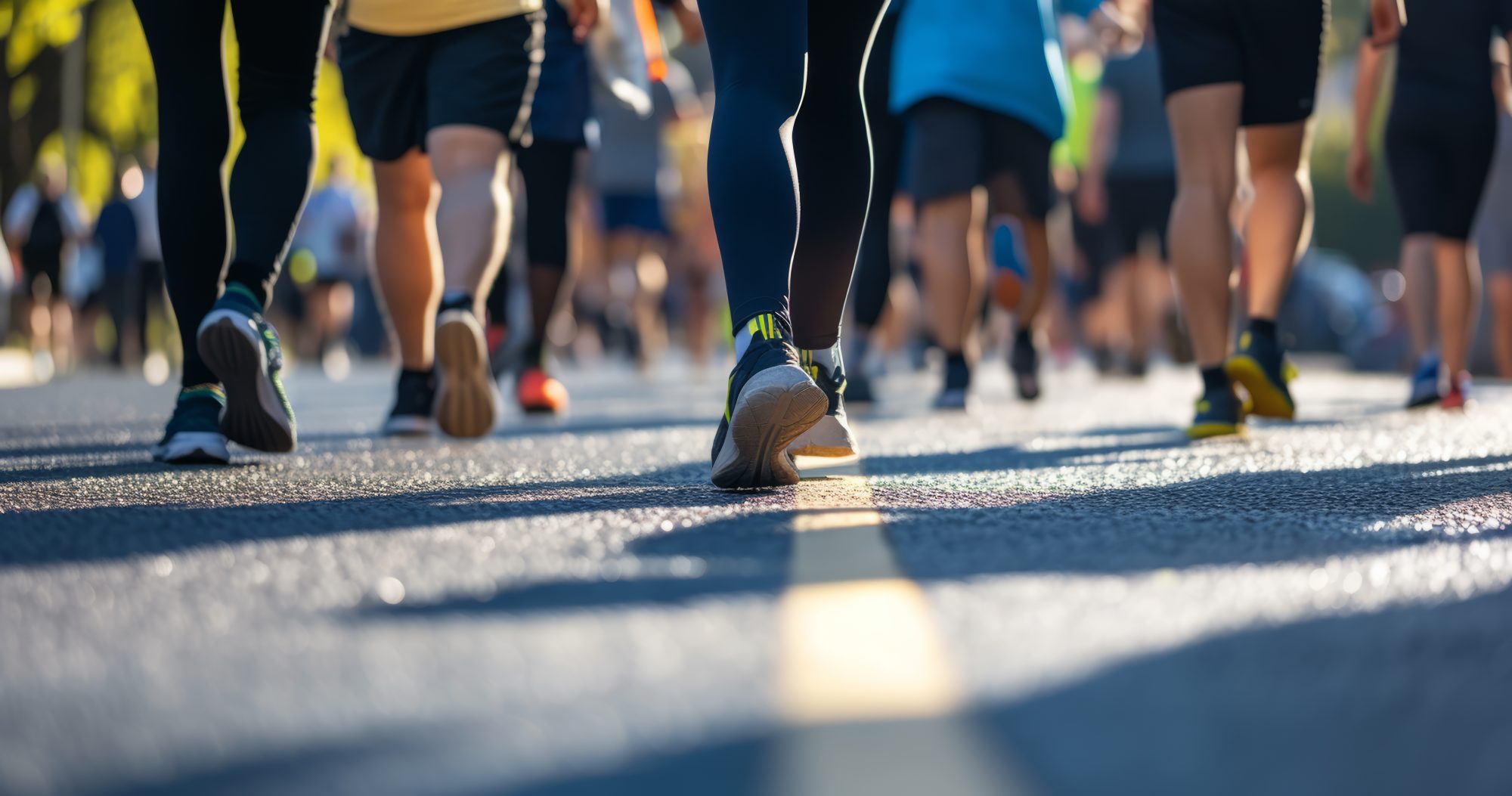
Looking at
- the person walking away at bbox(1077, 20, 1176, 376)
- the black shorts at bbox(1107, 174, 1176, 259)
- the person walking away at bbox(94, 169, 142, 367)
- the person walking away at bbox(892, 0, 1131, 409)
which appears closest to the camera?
the person walking away at bbox(892, 0, 1131, 409)

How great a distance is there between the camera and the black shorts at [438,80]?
5008 mm

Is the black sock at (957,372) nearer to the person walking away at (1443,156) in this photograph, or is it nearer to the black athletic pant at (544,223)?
the black athletic pant at (544,223)

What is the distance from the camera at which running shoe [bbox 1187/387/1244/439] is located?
16.6 feet

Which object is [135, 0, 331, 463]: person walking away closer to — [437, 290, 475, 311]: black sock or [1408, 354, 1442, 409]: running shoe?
[437, 290, 475, 311]: black sock

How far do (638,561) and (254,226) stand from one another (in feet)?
7.60

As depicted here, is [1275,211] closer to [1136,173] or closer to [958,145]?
[958,145]

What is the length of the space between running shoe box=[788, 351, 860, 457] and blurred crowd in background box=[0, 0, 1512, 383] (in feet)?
7.02

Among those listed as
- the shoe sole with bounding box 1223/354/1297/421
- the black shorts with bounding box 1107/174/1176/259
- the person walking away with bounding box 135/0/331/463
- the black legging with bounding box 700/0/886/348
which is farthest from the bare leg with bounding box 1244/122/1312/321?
the black shorts with bounding box 1107/174/1176/259

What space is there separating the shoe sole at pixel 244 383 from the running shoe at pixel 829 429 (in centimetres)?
121

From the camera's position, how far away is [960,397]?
7246 mm

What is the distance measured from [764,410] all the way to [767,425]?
46mm

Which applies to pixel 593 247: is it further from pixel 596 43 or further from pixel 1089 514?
pixel 1089 514

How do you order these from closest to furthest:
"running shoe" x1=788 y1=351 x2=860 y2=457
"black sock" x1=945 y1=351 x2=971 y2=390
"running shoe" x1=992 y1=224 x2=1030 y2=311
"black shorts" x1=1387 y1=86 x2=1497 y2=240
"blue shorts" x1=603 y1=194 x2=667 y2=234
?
"running shoe" x1=788 y1=351 x2=860 y2=457 < "black shorts" x1=1387 y1=86 x2=1497 y2=240 < "black sock" x1=945 y1=351 x2=971 y2=390 < "running shoe" x1=992 y1=224 x2=1030 y2=311 < "blue shorts" x1=603 y1=194 x2=667 y2=234

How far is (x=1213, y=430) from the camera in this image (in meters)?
5.07
